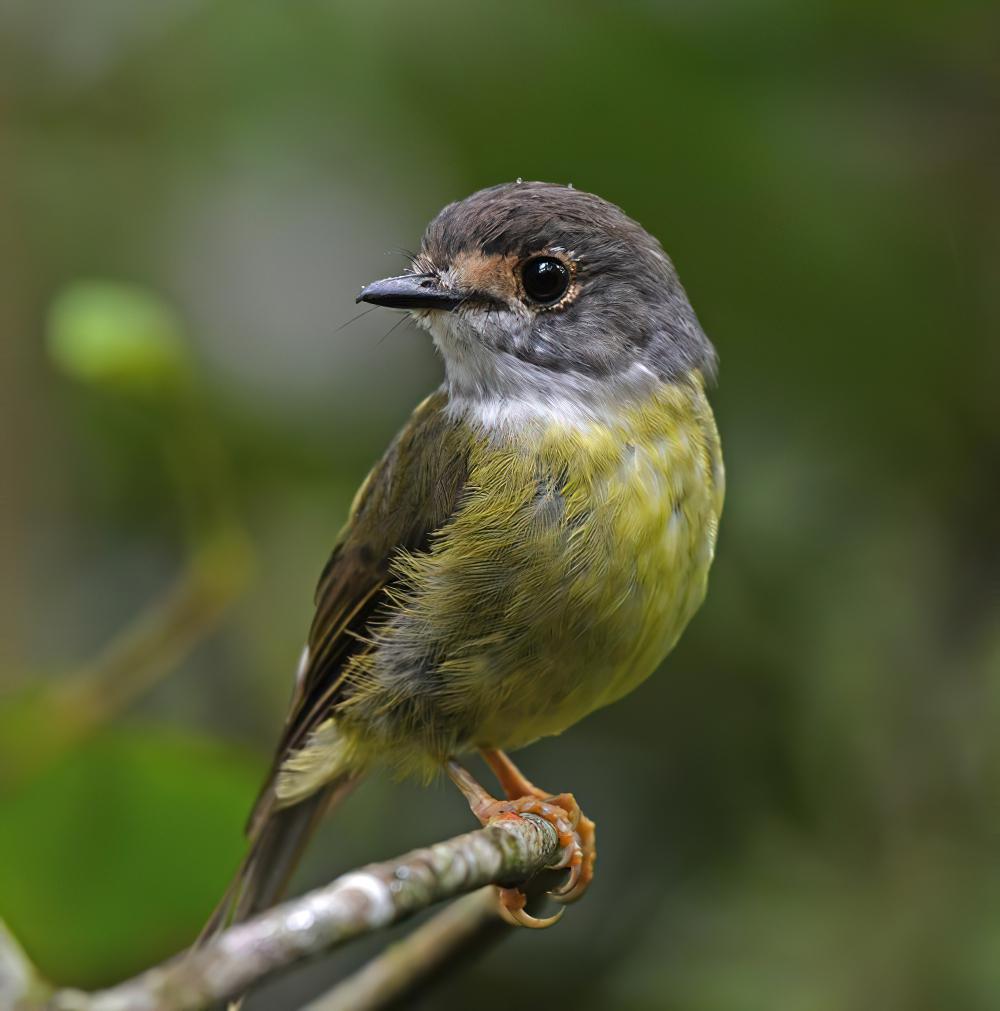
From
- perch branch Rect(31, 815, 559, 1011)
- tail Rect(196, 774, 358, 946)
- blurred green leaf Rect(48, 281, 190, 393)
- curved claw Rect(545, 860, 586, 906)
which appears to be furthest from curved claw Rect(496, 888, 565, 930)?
blurred green leaf Rect(48, 281, 190, 393)

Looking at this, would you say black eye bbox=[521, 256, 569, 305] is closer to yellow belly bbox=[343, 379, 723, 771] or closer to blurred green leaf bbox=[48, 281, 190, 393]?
yellow belly bbox=[343, 379, 723, 771]

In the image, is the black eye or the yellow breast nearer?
the yellow breast

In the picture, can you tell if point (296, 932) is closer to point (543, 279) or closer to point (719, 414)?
point (543, 279)

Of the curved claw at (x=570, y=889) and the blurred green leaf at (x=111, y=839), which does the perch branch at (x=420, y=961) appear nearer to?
the curved claw at (x=570, y=889)

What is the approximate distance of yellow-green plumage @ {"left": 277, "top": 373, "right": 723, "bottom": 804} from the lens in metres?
3.16

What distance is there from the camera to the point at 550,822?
11.0 feet

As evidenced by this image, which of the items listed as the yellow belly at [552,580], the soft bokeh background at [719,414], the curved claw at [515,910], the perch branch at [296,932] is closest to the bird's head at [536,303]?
the yellow belly at [552,580]

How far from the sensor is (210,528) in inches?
160

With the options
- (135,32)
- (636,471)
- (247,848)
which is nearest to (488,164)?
(135,32)

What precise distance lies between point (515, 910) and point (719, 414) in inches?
70.0

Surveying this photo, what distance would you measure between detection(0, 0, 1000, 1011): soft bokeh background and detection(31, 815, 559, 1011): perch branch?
4.93 ft

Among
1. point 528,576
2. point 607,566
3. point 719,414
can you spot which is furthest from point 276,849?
point 719,414

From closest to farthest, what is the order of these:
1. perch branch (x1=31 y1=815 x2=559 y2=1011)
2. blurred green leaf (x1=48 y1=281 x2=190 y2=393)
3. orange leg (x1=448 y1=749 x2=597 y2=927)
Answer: perch branch (x1=31 y1=815 x2=559 y2=1011)
orange leg (x1=448 y1=749 x2=597 y2=927)
blurred green leaf (x1=48 y1=281 x2=190 y2=393)

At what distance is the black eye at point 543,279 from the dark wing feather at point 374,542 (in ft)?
1.12
